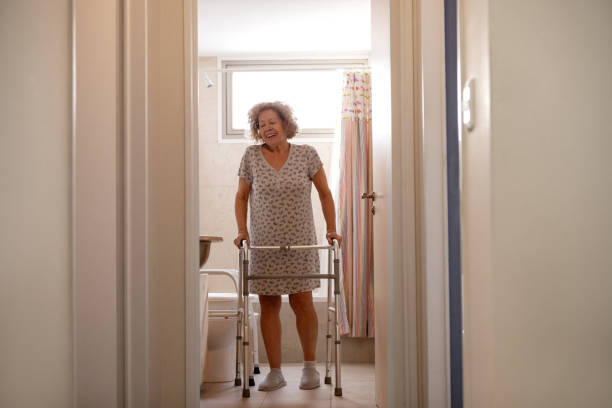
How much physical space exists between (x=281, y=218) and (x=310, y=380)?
89 centimetres

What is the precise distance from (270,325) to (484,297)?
2.36 metres

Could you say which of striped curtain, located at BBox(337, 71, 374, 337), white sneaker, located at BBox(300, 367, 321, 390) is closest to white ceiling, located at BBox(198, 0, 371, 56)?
striped curtain, located at BBox(337, 71, 374, 337)

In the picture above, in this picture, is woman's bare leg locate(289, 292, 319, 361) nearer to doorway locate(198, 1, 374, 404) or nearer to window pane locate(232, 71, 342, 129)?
doorway locate(198, 1, 374, 404)

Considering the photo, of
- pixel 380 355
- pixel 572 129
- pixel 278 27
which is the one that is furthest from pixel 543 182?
pixel 278 27

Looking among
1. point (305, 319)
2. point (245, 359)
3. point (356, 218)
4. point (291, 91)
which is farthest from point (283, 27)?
point (245, 359)

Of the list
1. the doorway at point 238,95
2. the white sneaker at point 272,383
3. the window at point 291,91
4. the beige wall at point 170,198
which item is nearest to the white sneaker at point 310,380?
the white sneaker at point 272,383

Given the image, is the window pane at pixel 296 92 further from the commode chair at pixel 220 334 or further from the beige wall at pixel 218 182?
the commode chair at pixel 220 334

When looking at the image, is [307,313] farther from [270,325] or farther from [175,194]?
[175,194]

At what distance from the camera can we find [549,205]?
123 cm

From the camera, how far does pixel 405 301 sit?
2.40m

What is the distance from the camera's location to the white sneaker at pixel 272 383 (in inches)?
135

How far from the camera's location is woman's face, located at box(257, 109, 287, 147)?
354cm

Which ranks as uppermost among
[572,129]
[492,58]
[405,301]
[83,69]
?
[83,69]

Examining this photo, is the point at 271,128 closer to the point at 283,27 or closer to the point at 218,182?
the point at 283,27
